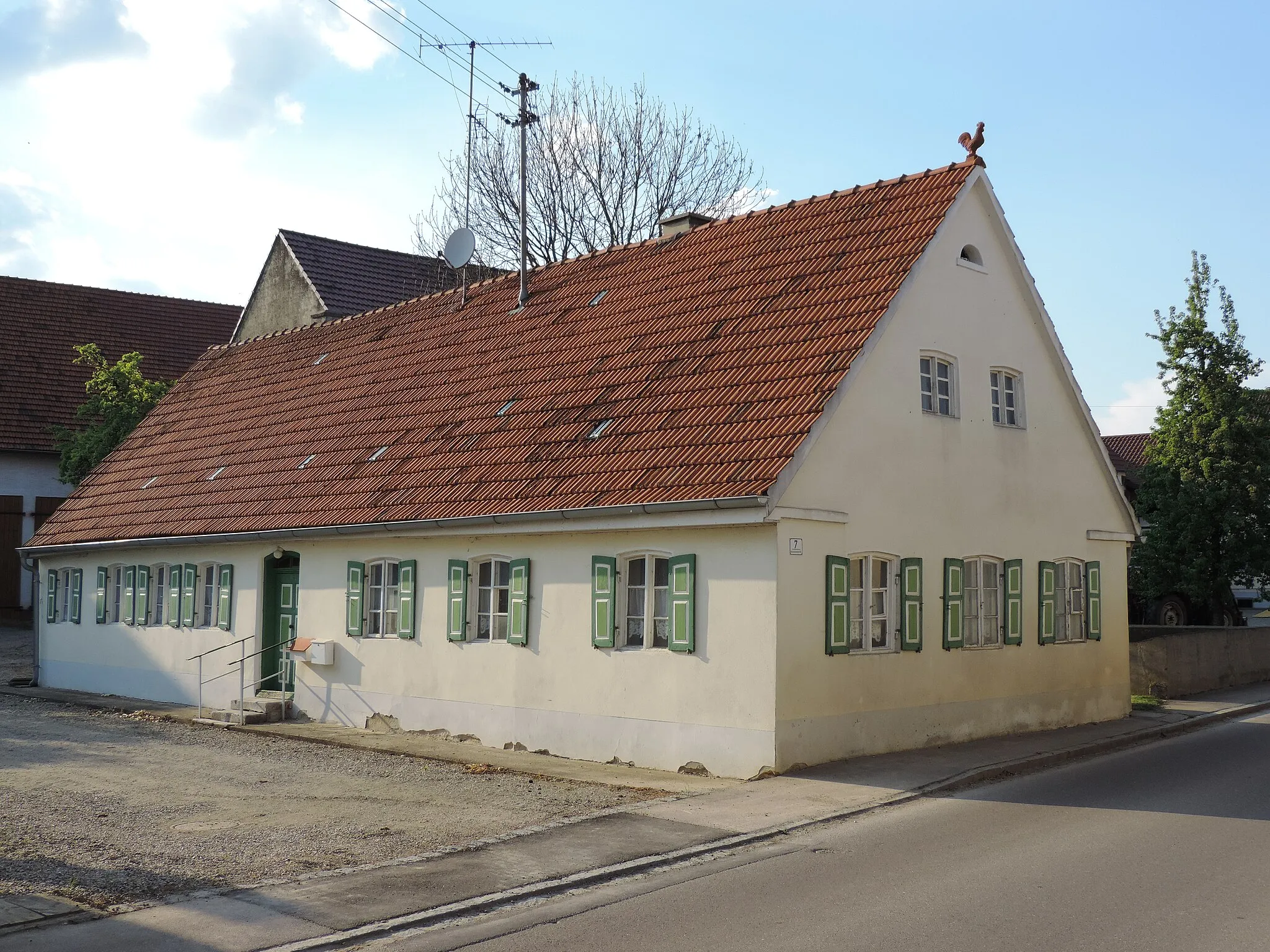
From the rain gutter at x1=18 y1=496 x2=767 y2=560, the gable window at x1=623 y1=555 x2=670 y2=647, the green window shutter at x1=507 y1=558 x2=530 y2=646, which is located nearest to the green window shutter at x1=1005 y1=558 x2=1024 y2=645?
the gable window at x1=623 y1=555 x2=670 y2=647

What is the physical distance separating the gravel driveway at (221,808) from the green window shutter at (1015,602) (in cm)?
673

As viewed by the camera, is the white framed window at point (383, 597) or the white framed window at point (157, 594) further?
the white framed window at point (157, 594)

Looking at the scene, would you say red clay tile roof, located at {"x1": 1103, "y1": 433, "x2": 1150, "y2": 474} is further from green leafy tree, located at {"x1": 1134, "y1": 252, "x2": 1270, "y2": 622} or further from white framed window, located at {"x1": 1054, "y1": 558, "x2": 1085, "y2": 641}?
white framed window, located at {"x1": 1054, "y1": 558, "x2": 1085, "y2": 641}

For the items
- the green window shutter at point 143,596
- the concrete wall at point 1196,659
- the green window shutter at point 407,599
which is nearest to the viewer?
the green window shutter at point 407,599

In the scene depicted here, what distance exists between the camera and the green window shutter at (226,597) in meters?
20.8

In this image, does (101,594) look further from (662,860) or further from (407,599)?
(662,860)

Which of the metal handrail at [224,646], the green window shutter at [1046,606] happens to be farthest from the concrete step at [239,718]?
the green window shutter at [1046,606]

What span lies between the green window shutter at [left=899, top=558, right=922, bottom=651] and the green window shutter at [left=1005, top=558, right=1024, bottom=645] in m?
2.28

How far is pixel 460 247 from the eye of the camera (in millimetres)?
23375

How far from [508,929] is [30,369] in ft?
110

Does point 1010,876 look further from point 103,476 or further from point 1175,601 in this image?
point 1175,601

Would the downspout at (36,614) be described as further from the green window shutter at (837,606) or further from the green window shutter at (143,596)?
the green window shutter at (837,606)

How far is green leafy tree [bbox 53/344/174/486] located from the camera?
1187 inches

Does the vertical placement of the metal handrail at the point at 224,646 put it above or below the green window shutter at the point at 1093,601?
below
